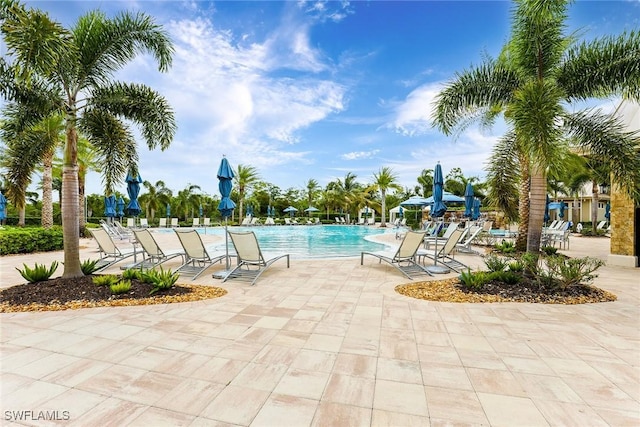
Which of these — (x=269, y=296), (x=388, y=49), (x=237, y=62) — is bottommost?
(x=269, y=296)

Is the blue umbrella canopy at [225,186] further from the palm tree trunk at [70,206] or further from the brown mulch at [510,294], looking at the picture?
the brown mulch at [510,294]

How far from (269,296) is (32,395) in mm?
3198

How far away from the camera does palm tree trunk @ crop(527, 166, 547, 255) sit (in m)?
6.30

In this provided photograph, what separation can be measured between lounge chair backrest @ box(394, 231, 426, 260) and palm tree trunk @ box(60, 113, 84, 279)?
637 cm

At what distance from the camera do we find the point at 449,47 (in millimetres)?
12672

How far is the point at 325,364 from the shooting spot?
2.86 metres

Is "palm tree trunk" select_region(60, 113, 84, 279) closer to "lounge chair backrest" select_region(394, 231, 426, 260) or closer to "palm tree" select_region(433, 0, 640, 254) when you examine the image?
"lounge chair backrest" select_region(394, 231, 426, 260)

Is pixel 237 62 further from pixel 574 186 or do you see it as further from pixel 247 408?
pixel 574 186

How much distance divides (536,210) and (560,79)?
3.09 m

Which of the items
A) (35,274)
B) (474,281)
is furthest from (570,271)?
(35,274)

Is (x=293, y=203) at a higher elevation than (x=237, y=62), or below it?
below

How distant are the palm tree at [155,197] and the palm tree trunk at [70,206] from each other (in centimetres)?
3303

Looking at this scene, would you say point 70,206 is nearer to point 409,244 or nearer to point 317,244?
point 409,244

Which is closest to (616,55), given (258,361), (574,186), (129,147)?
(258,361)
